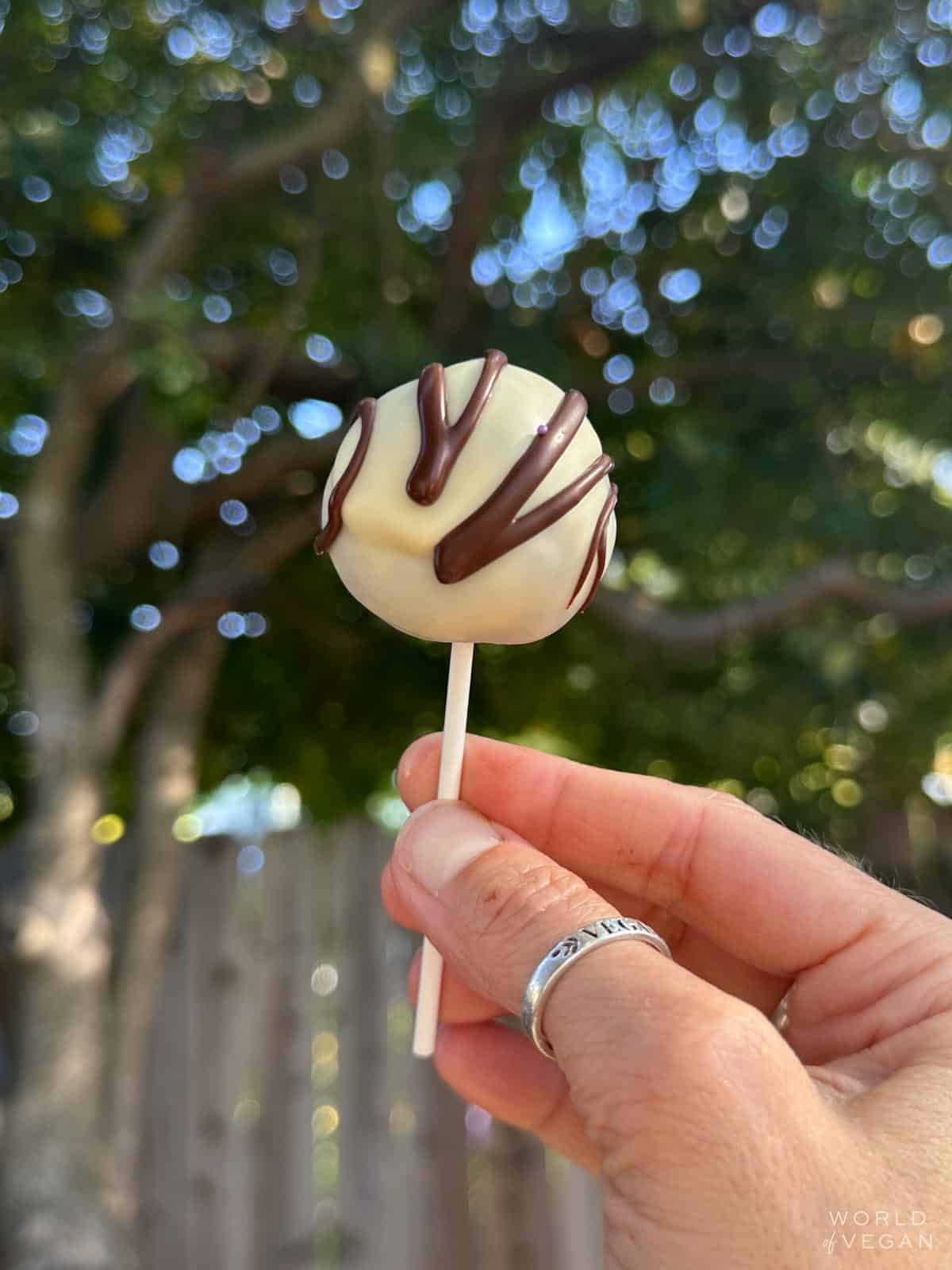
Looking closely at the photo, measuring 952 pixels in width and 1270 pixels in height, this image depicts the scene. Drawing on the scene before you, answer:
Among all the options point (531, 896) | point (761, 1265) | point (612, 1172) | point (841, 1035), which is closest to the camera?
point (761, 1265)

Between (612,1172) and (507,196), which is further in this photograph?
(507,196)

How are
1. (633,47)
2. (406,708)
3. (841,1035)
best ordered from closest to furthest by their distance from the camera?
(841,1035) → (633,47) → (406,708)

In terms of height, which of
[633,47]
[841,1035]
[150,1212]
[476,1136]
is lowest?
[150,1212]

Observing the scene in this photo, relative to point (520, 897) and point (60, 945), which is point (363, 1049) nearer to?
point (60, 945)

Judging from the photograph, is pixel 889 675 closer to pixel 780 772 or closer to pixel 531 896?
pixel 780 772

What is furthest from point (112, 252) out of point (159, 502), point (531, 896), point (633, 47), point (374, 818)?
point (531, 896)

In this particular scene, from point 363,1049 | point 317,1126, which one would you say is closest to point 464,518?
point 363,1049

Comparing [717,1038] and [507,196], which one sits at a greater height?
[507,196]

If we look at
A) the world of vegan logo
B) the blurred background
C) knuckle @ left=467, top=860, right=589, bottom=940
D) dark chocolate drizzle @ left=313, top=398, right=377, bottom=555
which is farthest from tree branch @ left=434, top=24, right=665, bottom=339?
the world of vegan logo
